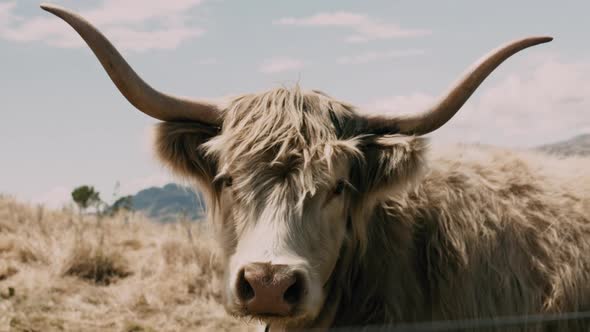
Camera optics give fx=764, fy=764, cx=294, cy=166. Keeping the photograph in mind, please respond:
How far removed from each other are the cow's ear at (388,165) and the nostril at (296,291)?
0.87 metres

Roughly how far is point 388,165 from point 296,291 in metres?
0.98

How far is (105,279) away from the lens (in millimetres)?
7340

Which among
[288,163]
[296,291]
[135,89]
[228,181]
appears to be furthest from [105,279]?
[296,291]

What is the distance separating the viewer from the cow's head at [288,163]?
3.55 meters

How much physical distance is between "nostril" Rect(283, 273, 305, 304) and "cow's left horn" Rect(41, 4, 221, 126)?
127 centimetres

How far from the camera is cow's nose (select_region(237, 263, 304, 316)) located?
3271 mm

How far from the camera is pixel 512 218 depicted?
14.6 ft

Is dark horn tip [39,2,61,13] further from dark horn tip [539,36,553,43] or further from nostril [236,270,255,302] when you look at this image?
dark horn tip [539,36,553,43]

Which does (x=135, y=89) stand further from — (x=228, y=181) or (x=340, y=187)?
(x=340, y=187)

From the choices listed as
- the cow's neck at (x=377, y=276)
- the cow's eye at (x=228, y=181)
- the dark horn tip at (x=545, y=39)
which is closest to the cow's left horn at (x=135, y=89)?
the cow's eye at (x=228, y=181)

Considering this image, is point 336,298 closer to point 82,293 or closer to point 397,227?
point 397,227

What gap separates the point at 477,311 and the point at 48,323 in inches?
137

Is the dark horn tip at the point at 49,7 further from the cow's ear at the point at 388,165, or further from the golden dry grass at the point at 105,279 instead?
the golden dry grass at the point at 105,279

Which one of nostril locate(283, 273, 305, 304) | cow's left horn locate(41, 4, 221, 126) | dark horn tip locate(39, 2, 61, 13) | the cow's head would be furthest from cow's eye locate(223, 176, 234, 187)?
dark horn tip locate(39, 2, 61, 13)
